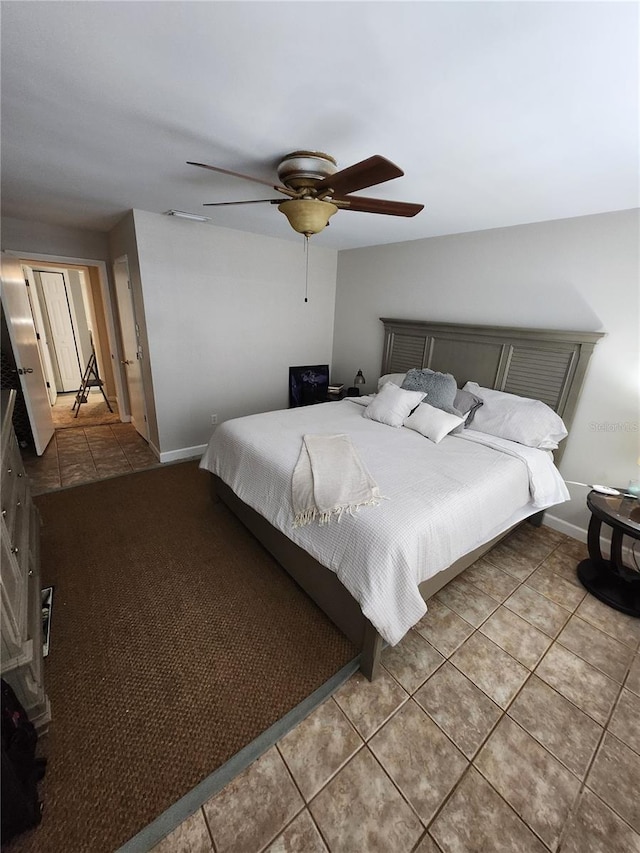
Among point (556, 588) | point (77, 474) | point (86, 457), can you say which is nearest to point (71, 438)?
point (86, 457)

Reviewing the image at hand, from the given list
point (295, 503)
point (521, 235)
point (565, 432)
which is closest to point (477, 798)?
point (295, 503)

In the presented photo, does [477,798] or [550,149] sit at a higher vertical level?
[550,149]

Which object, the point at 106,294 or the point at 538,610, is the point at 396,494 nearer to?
the point at 538,610

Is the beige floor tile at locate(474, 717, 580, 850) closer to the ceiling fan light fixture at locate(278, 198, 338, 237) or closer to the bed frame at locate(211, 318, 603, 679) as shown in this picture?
the bed frame at locate(211, 318, 603, 679)

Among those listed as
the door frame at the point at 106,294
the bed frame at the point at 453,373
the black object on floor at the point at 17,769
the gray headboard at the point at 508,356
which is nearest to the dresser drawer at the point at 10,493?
the black object on floor at the point at 17,769

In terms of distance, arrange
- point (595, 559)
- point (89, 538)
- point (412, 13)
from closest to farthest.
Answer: point (412, 13), point (595, 559), point (89, 538)

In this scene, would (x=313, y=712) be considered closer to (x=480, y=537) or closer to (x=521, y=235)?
(x=480, y=537)

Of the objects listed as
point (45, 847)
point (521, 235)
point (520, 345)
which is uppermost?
point (521, 235)

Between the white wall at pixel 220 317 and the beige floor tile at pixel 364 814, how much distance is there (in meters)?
3.15

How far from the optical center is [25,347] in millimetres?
A: 3555

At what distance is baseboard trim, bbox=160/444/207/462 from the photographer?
12.2 ft

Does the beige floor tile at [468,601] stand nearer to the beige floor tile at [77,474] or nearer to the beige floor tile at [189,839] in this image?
the beige floor tile at [189,839]

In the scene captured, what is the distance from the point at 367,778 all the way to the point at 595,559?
1986mm

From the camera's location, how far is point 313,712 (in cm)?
149
